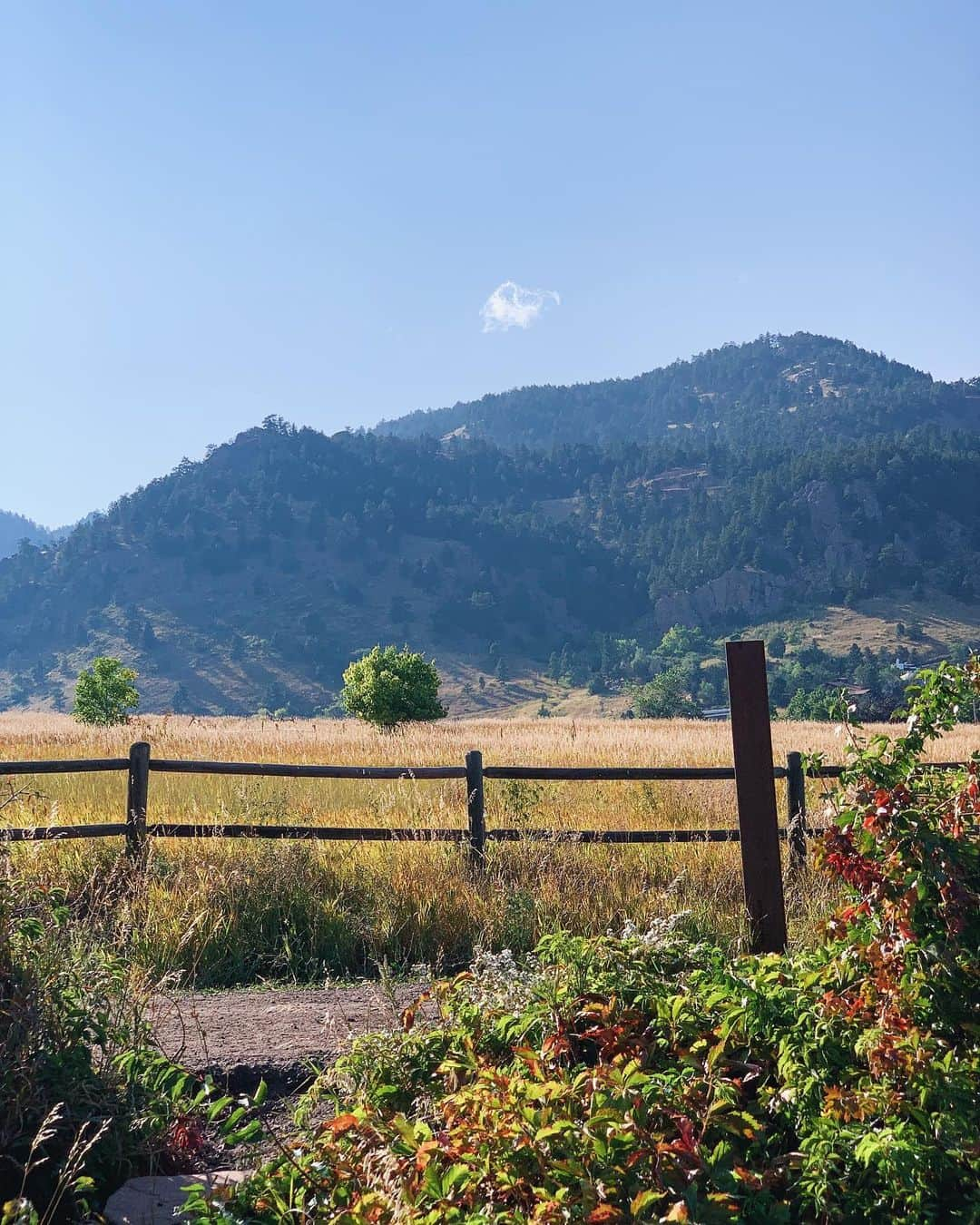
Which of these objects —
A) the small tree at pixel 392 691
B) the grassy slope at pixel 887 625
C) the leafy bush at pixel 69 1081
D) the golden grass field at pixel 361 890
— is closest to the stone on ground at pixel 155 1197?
the leafy bush at pixel 69 1081

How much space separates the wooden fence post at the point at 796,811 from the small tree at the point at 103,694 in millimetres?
28200

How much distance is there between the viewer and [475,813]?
7.06m

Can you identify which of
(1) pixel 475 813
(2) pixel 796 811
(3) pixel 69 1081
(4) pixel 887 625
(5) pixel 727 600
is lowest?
(2) pixel 796 811

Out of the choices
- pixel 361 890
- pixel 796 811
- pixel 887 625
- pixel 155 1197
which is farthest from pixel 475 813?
pixel 887 625

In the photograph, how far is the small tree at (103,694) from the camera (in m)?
33.2

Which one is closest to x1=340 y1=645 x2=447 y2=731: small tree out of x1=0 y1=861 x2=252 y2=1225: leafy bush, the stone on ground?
x1=0 y1=861 x2=252 y2=1225: leafy bush

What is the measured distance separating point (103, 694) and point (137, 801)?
2790 cm

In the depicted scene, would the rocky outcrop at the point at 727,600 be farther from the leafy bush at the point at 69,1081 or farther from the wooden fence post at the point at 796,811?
the leafy bush at the point at 69,1081

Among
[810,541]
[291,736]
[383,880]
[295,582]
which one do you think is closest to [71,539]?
[295,582]

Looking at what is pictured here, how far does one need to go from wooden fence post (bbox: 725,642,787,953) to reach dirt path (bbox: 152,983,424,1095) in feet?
5.44

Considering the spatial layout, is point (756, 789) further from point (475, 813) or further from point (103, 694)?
point (103, 694)

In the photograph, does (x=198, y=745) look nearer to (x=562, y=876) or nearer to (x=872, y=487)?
(x=562, y=876)

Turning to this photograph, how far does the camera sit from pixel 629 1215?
7.64 ft

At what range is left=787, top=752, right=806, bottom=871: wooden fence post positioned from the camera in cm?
739
